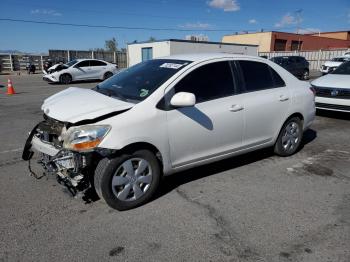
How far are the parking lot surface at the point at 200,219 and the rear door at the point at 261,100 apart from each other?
1.80ft

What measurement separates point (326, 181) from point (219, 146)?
5.30 ft

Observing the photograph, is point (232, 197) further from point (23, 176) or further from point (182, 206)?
point (23, 176)

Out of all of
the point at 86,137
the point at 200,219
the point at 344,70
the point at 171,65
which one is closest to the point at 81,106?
the point at 86,137

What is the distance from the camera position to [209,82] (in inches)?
167

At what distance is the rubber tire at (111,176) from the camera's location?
3.43m

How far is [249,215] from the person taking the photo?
3596 mm

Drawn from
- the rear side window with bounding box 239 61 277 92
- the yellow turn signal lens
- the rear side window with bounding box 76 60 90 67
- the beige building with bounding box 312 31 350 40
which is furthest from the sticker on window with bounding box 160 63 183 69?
the beige building with bounding box 312 31 350 40

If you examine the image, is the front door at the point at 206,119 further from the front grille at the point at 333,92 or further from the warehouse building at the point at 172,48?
the warehouse building at the point at 172,48

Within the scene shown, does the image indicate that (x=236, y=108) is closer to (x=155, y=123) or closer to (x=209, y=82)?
(x=209, y=82)

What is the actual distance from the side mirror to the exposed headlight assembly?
79 centimetres

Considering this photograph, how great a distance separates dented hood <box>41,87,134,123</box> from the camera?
137 inches

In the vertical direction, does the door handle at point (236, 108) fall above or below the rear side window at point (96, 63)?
below

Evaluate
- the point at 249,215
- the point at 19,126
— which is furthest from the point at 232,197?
the point at 19,126

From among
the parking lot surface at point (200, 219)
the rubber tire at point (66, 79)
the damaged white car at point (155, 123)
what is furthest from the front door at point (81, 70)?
the damaged white car at point (155, 123)
